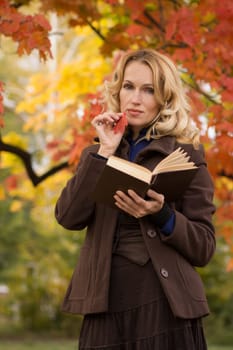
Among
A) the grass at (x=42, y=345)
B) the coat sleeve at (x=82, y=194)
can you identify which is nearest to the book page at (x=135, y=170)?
the coat sleeve at (x=82, y=194)

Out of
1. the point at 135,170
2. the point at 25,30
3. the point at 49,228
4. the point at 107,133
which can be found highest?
the point at 25,30

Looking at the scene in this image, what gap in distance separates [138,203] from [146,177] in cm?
11

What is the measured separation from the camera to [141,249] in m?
2.93

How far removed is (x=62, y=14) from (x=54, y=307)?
6.40 meters

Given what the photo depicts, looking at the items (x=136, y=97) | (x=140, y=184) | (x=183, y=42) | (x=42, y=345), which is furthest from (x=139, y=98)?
(x=42, y=345)

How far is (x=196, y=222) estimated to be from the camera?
9.82 feet

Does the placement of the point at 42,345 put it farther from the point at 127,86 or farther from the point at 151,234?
the point at 151,234

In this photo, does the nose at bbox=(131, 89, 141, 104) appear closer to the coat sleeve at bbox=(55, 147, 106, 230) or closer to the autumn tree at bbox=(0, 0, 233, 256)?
the coat sleeve at bbox=(55, 147, 106, 230)

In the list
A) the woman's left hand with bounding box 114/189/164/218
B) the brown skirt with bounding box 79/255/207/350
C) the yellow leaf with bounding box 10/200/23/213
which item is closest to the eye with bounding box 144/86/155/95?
the woman's left hand with bounding box 114/189/164/218

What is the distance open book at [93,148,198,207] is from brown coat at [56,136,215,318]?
4.3 inches

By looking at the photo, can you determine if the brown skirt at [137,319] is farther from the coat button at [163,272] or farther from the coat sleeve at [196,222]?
the coat sleeve at [196,222]

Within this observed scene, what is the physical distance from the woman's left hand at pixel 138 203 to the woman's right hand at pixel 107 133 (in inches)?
10.0

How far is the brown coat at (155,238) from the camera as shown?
2.89 m

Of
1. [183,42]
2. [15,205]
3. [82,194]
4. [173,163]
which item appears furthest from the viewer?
[15,205]
